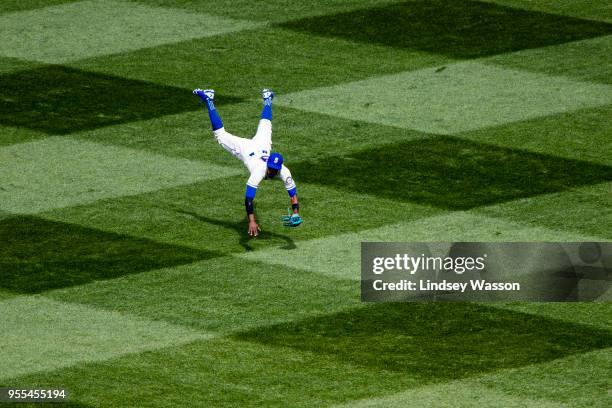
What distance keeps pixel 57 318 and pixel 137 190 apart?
16.6ft

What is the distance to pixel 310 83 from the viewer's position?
31.5m

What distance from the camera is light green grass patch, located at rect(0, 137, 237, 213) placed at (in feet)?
88.2

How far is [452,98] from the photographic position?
101 feet

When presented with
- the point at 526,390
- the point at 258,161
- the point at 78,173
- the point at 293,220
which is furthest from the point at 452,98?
the point at 526,390

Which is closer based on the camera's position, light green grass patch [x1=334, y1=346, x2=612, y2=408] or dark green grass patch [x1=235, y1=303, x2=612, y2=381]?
light green grass patch [x1=334, y1=346, x2=612, y2=408]

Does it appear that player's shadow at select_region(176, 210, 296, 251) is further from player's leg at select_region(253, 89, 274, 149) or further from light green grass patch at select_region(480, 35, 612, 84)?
light green grass patch at select_region(480, 35, 612, 84)

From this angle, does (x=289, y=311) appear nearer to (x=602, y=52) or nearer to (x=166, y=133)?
(x=166, y=133)

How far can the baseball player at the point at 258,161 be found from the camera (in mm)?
24250

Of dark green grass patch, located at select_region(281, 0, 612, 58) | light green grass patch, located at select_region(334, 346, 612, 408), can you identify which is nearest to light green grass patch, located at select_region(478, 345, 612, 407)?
light green grass patch, located at select_region(334, 346, 612, 408)

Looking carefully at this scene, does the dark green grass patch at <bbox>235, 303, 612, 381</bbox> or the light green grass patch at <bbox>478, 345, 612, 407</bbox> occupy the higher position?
the dark green grass patch at <bbox>235, 303, 612, 381</bbox>

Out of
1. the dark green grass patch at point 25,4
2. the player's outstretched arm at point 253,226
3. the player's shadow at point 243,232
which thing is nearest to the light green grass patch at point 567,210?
the player's shadow at point 243,232

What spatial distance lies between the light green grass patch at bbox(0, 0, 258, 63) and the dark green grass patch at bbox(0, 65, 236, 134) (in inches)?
48.5

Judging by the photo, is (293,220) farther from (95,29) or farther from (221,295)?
(95,29)

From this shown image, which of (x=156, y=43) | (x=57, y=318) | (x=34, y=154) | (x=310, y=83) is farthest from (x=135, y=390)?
(x=156, y=43)
